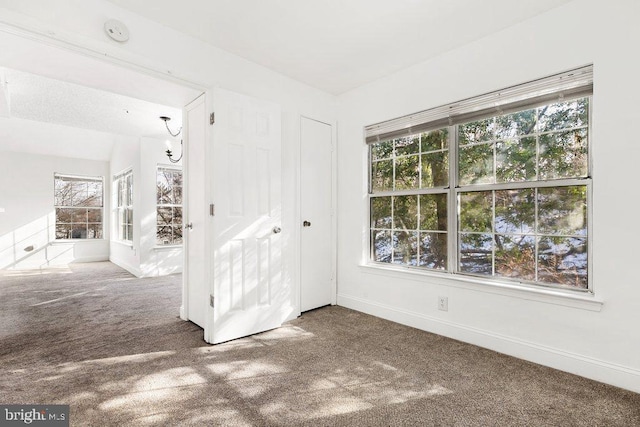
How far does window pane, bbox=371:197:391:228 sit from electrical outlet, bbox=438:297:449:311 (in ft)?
2.98

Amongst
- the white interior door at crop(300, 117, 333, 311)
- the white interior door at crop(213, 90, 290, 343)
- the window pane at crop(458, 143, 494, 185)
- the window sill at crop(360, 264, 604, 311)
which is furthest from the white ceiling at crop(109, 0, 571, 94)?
the window sill at crop(360, 264, 604, 311)

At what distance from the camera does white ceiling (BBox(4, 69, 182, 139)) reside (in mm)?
3832

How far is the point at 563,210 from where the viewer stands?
2.31 metres

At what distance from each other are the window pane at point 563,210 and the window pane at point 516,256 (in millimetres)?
156

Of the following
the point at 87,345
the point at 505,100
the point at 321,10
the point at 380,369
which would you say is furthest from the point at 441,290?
the point at 87,345

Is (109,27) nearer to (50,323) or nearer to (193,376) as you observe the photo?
(193,376)

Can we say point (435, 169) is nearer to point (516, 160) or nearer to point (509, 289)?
point (516, 160)

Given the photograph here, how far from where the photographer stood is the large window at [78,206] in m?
7.46

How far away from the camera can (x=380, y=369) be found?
224 centimetres

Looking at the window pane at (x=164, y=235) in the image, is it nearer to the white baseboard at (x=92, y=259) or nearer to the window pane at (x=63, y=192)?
the white baseboard at (x=92, y=259)

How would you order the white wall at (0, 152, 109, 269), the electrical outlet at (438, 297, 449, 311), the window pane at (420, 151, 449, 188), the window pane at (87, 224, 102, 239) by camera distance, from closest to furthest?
the electrical outlet at (438, 297, 449, 311)
the window pane at (420, 151, 449, 188)
the white wall at (0, 152, 109, 269)
the window pane at (87, 224, 102, 239)

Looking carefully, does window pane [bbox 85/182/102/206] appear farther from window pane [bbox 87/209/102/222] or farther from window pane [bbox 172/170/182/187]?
window pane [bbox 172/170/182/187]

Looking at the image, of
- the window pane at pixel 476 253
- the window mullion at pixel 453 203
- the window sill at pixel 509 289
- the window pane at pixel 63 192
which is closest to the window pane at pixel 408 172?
the window mullion at pixel 453 203

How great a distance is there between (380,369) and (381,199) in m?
1.79
